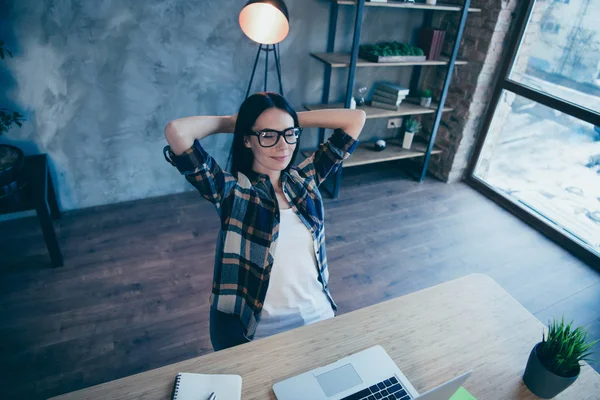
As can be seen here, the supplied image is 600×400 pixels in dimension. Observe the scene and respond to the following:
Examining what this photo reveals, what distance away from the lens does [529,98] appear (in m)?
3.27

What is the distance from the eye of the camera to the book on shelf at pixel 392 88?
3408 millimetres

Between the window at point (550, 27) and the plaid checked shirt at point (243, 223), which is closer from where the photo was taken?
the plaid checked shirt at point (243, 223)

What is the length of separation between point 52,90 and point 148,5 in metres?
0.84

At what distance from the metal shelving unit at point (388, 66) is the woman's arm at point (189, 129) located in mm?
1715

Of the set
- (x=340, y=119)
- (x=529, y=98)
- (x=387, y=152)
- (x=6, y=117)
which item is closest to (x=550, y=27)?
(x=529, y=98)

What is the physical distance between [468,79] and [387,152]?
3.03 ft

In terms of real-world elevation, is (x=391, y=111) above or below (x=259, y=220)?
below

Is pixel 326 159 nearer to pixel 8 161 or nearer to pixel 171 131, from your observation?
pixel 171 131

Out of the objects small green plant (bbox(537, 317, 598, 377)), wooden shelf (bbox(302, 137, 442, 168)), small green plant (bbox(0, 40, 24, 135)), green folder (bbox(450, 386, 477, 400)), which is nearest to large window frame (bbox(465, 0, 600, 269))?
wooden shelf (bbox(302, 137, 442, 168))

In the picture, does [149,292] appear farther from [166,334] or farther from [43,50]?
[43,50]

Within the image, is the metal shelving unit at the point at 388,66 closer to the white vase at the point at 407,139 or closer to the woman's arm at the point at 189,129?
the white vase at the point at 407,139

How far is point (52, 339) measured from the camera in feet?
6.91

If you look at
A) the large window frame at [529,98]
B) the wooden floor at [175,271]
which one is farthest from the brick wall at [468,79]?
the wooden floor at [175,271]

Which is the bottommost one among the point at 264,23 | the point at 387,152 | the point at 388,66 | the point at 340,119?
the point at 387,152
